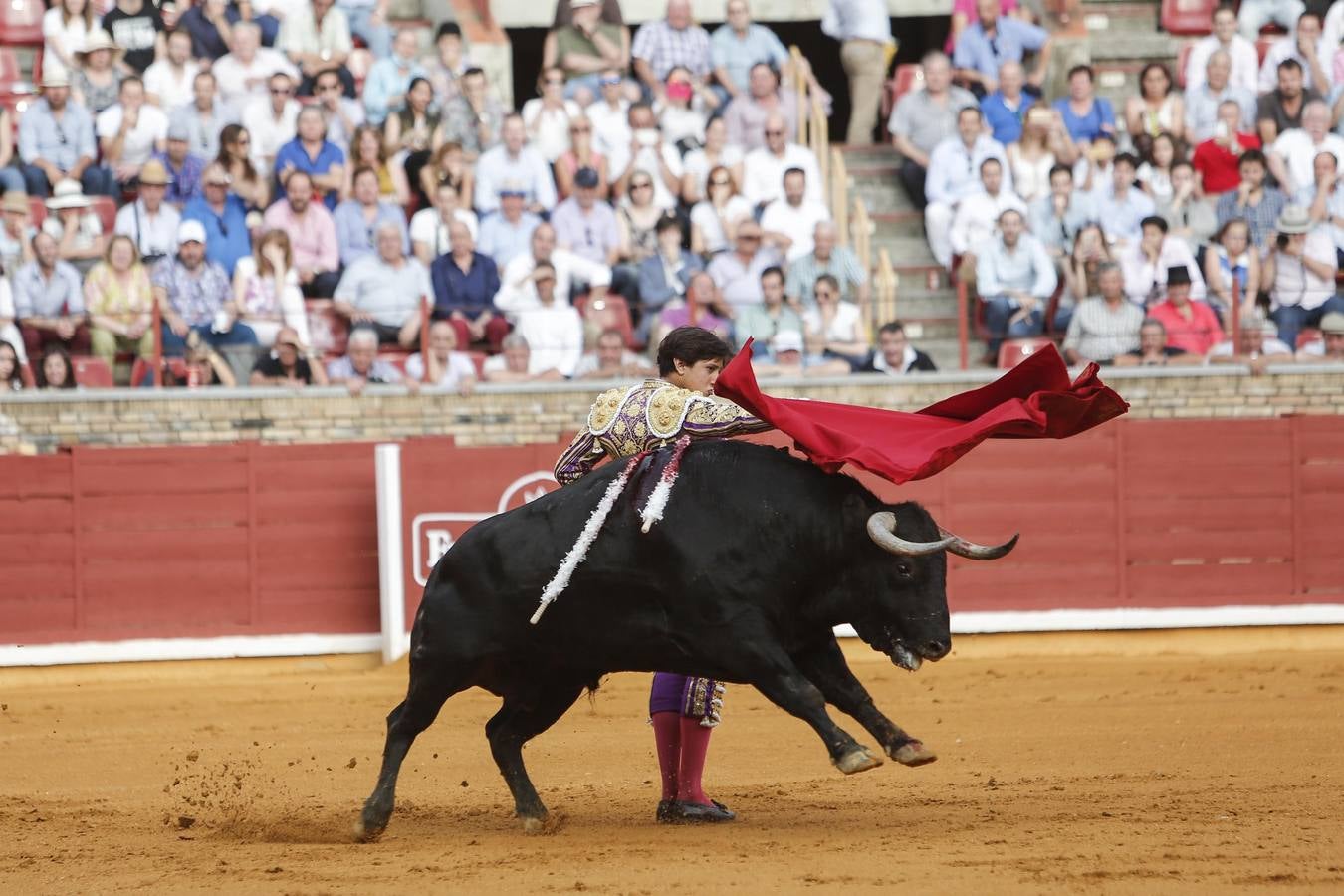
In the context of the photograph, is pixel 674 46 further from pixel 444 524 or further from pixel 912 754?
pixel 912 754

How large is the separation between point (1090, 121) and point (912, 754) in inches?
330

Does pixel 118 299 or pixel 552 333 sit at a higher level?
pixel 118 299

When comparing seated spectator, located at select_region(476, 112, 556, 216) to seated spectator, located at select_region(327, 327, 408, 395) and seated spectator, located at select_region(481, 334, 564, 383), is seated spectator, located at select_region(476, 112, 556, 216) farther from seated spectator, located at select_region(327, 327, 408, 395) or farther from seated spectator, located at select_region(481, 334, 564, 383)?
seated spectator, located at select_region(327, 327, 408, 395)

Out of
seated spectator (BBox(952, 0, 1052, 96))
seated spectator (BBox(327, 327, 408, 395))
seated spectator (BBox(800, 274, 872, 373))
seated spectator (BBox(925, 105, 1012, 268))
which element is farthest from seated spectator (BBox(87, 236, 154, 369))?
seated spectator (BBox(952, 0, 1052, 96))

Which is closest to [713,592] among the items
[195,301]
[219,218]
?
[195,301]

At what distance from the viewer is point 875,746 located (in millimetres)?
7023

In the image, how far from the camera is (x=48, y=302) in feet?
34.5

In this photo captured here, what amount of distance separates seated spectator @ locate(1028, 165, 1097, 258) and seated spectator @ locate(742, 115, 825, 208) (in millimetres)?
1350

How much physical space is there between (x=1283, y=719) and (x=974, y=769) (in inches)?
67.0

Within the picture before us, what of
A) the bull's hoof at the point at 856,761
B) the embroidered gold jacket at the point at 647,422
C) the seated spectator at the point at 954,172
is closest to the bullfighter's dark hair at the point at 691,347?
the embroidered gold jacket at the point at 647,422

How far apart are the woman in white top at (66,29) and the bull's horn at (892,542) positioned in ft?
28.1

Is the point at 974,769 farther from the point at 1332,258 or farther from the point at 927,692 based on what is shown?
the point at 1332,258

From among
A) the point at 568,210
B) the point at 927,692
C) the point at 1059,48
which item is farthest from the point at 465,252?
the point at 1059,48

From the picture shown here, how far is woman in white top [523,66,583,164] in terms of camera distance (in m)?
11.9
